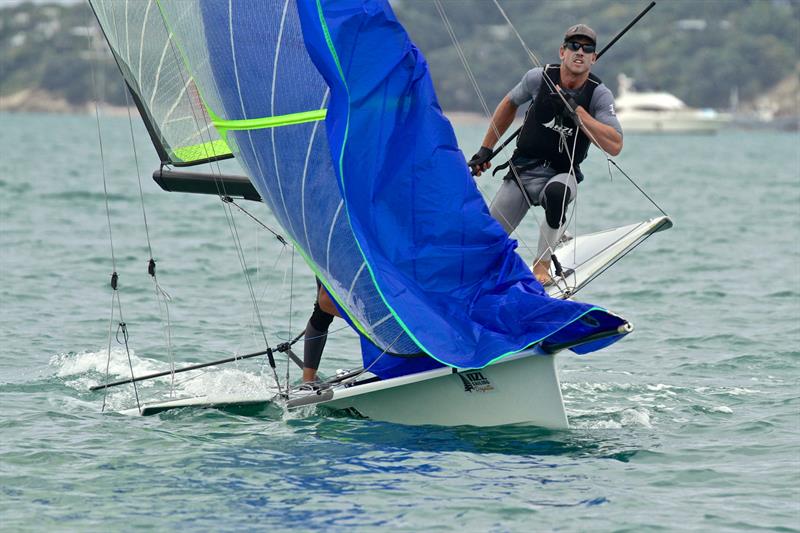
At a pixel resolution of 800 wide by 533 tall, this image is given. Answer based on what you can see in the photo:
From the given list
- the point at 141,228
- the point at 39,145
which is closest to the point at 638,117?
the point at 39,145

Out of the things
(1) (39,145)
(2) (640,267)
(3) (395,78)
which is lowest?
(2) (640,267)

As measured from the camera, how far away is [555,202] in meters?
8.72

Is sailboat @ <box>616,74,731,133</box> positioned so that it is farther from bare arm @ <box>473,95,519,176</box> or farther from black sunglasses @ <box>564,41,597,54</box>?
black sunglasses @ <box>564,41,597,54</box>

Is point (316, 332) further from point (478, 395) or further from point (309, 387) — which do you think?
point (478, 395)

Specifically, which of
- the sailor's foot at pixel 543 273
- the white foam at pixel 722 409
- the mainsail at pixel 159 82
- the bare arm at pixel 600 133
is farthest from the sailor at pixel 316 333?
the white foam at pixel 722 409

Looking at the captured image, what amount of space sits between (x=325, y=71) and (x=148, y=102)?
1.64m

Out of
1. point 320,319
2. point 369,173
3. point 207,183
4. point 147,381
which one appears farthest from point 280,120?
point 147,381

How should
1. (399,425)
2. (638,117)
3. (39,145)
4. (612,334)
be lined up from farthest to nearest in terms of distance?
1. (638,117)
2. (39,145)
3. (399,425)
4. (612,334)

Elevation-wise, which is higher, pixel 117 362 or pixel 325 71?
pixel 325 71

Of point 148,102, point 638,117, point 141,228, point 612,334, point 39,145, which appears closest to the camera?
point 612,334

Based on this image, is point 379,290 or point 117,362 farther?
point 117,362

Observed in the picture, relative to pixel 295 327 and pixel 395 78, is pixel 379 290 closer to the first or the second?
pixel 395 78

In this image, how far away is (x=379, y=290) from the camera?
790 centimetres

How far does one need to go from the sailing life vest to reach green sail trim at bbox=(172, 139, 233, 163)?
6.50ft
